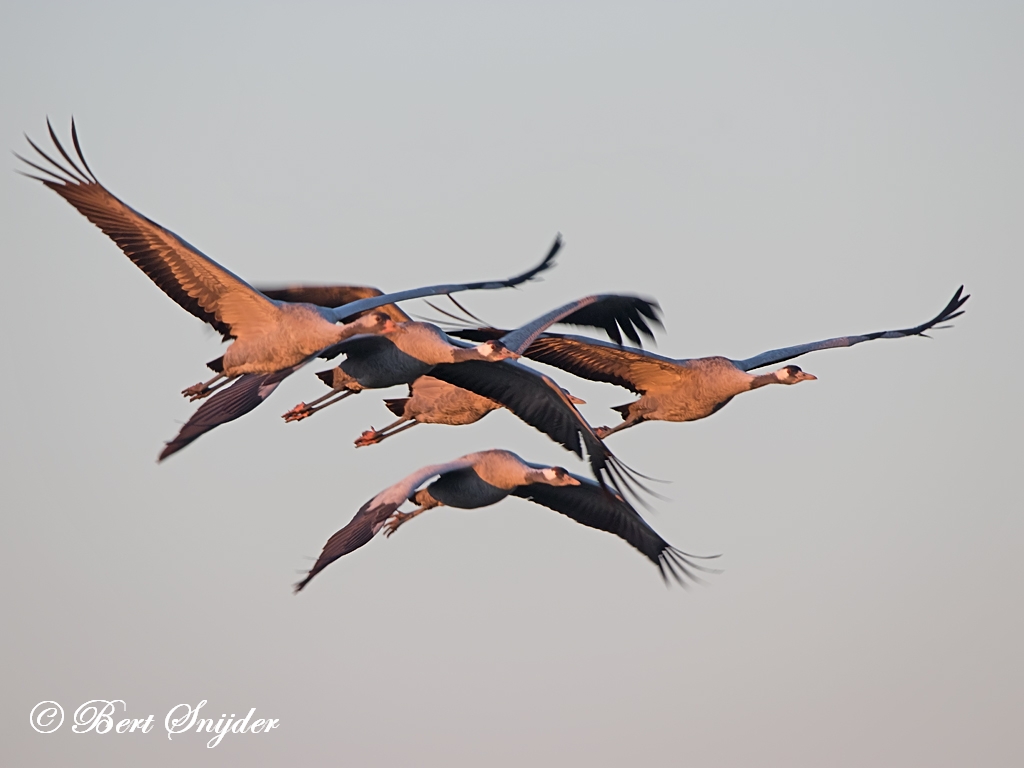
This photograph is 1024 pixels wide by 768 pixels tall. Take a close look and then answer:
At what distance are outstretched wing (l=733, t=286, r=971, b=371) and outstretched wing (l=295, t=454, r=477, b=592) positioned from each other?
3.38m

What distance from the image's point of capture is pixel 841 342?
2211 cm

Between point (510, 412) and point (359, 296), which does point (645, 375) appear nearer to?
point (510, 412)

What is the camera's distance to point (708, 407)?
21266 mm

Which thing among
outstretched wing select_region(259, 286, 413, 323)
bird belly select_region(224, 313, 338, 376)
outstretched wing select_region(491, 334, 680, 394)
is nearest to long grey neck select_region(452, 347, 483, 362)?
bird belly select_region(224, 313, 338, 376)

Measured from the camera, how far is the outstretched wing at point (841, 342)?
2133 cm

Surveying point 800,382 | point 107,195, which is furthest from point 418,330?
point 800,382

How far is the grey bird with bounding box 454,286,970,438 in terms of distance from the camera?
2102 centimetres

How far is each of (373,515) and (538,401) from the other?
231 centimetres

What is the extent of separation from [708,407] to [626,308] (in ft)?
5.77

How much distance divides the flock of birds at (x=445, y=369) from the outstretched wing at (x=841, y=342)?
0.08 ft

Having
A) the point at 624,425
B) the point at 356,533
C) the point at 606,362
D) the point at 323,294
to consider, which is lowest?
the point at 356,533

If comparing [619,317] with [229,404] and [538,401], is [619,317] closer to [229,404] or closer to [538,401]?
[538,401]

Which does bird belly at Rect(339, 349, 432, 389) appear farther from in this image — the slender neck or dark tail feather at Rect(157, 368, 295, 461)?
the slender neck

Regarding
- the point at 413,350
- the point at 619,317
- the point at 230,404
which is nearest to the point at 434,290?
the point at 413,350
